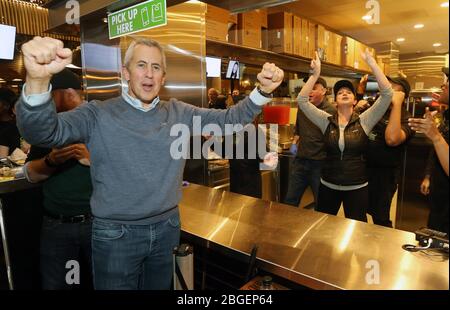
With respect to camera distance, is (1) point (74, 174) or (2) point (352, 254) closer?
(2) point (352, 254)

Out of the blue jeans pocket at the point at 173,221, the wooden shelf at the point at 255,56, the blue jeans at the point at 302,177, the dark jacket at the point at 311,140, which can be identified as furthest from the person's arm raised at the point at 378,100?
the wooden shelf at the point at 255,56

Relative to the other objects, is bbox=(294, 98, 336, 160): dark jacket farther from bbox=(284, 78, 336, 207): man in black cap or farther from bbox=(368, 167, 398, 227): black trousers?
bbox=(368, 167, 398, 227): black trousers

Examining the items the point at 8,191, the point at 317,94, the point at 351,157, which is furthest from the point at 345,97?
the point at 8,191

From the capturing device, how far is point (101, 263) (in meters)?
1.21

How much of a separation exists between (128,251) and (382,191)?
2162 mm

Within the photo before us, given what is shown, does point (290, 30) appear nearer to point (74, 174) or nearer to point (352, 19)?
point (352, 19)

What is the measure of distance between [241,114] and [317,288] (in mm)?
670

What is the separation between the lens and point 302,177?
3018mm

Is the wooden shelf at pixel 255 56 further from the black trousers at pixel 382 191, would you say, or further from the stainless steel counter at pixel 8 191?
the stainless steel counter at pixel 8 191

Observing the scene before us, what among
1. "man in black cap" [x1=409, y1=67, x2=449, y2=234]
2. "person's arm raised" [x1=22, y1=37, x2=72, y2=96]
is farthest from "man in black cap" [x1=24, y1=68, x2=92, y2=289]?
"man in black cap" [x1=409, y1=67, x2=449, y2=234]

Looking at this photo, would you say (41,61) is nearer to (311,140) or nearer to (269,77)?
(269,77)
